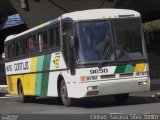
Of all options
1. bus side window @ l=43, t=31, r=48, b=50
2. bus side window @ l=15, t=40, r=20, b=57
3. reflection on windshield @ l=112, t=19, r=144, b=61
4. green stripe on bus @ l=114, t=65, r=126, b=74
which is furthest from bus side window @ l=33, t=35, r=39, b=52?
green stripe on bus @ l=114, t=65, r=126, b=74

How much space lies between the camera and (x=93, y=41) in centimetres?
1855

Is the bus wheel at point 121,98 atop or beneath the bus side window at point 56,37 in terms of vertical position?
beneath

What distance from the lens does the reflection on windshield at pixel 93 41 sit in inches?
724

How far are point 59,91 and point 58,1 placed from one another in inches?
1122

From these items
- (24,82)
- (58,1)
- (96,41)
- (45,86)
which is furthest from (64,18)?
(58,1)

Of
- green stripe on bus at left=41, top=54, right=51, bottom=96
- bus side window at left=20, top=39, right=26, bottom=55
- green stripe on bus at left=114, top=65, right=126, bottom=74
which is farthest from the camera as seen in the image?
bus side window at left=20, top=39, right=26, bottom=55

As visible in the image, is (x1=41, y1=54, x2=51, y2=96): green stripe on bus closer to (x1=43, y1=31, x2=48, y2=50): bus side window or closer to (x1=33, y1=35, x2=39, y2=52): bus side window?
(x1=43, y1=31, x2=48, y2=50): bus side window

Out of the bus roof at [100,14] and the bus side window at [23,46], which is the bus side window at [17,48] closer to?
the bus side window at [23,46]

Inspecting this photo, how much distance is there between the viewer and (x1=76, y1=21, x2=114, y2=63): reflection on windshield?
1839 cm

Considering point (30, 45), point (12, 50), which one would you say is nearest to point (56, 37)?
point (30, 45)

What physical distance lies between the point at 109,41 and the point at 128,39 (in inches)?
25.2

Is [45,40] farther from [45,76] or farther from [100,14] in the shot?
[100,14]

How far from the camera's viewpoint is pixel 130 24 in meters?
19.0

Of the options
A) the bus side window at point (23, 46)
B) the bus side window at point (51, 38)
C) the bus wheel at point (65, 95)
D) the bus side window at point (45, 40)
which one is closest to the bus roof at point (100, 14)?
the bus side window at point (51, 38)
